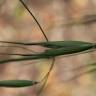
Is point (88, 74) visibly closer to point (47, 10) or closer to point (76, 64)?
point (76, 64)

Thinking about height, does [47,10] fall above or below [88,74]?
above

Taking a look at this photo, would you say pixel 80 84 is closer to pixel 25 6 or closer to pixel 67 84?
pixel 67 84

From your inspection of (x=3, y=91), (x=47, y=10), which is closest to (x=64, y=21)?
(x=47, y=10)

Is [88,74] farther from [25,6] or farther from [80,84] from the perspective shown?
[25,6]

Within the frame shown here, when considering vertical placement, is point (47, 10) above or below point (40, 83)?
above

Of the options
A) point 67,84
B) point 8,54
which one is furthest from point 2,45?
point 67,84

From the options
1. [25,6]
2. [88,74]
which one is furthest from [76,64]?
[25,6]
